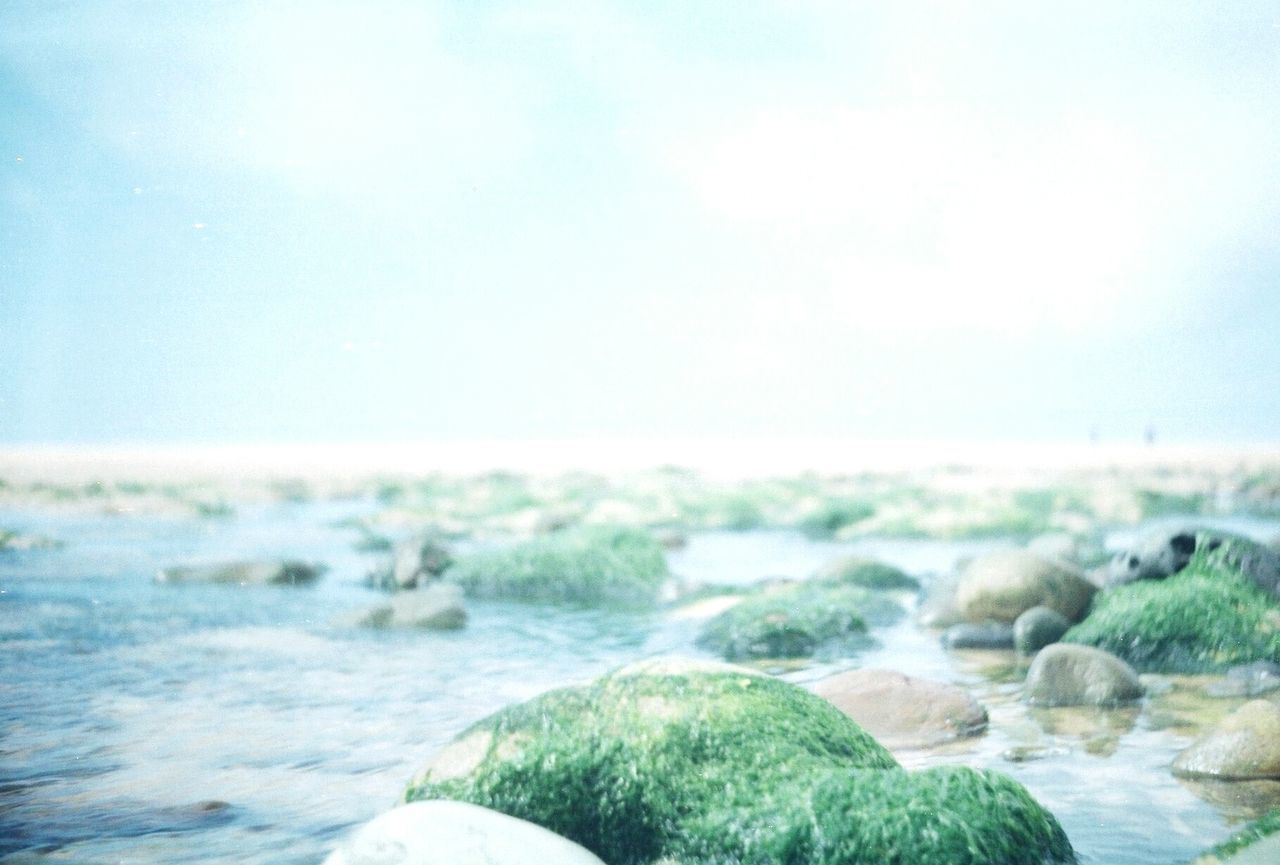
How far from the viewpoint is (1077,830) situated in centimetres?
305

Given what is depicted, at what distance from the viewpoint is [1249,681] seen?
470cm

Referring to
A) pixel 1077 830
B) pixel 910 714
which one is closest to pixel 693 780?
pixel 1077 830

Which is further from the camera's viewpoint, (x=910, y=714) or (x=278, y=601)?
(x=278, y=601)

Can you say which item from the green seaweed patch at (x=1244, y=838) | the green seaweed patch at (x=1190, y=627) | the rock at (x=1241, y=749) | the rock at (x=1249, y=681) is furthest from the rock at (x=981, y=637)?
the green seaweed patch at (x=1244, y=838)

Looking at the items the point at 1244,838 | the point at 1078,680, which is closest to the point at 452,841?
the point at 1244,838

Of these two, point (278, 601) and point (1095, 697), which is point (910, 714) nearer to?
point (1095, 697)

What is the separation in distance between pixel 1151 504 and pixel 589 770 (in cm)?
1079

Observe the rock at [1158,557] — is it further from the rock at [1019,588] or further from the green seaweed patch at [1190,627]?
the green seaweed patch at [1190,627]

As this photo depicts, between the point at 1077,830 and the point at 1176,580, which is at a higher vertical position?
the point at 1176,580

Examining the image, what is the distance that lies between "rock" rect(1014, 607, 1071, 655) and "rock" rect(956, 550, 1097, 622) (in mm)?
216

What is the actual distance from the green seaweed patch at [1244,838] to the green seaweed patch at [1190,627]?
245 centimetres

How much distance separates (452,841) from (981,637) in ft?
12.9

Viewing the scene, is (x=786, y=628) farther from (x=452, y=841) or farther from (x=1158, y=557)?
(x=452, y=841)

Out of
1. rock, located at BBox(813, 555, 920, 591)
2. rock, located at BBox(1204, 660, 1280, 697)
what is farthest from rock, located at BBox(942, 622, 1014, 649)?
rock, located at BBox(813, 555, 920, 591)
